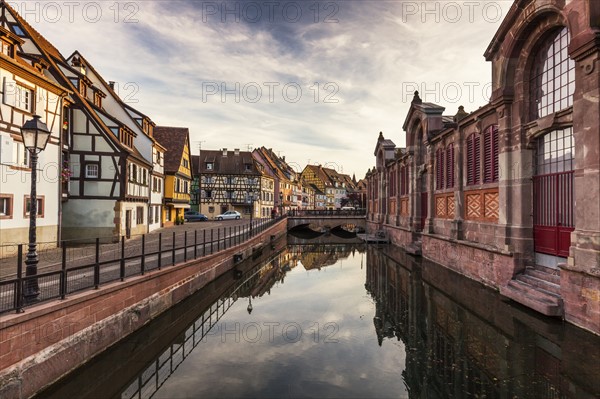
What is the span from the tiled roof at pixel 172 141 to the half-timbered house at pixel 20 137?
18.9m

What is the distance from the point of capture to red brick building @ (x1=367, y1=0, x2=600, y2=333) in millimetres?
9280

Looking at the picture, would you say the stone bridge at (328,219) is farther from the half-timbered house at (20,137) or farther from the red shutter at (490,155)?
the half-timbered house at (20,137)

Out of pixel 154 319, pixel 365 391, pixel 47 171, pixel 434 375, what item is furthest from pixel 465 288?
pixel 47 171

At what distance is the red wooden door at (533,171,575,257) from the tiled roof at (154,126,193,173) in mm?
32917

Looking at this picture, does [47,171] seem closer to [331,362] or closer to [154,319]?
[154,319]

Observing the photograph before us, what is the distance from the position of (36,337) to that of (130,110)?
27.2 m

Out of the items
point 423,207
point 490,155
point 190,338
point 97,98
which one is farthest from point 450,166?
point 97,98

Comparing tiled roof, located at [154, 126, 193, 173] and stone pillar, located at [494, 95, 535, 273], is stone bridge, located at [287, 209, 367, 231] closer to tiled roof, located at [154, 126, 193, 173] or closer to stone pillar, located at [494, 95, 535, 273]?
tiled roof, located at [154, 126, 193, 173]

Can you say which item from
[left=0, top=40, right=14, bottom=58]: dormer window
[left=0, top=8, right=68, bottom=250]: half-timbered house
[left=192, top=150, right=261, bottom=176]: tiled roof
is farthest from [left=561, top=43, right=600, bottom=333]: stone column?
[left=192, top=150, right=261, bottom=176]: tiled roof

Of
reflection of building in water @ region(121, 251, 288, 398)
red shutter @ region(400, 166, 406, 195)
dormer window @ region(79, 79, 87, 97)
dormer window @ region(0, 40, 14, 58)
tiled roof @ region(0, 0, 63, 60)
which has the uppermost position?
tiled roof @ region(0, 0, 63, 60)

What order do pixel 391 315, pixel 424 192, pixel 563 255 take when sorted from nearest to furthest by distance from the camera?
pixel 563 255 → pixel 391 315 → pixel 424 192

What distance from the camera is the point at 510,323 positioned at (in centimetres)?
1022

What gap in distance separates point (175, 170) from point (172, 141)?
14.7 ft

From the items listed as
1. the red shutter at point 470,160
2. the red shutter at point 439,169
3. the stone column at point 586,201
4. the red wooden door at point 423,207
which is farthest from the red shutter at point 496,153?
the red wooden door at point 423,207
